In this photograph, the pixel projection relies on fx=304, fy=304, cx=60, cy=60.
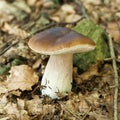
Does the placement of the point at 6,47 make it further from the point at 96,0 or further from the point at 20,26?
the point at 96,0

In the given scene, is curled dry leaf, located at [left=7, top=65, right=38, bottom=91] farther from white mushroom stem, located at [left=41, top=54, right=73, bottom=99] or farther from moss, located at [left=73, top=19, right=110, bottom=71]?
moss, located at [left=73, top=19, right=110, bottom=71]

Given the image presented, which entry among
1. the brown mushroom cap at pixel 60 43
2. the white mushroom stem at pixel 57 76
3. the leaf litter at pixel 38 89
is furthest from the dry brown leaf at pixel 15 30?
the brown mushroom cap at pixel 60 43

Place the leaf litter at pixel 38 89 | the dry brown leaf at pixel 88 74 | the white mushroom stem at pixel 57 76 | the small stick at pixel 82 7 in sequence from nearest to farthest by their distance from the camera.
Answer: the leaf litter at pixel 38 89 → the white mushroom stem at pixel 57 76 → the dry brown leaf at pixel 88 74 → the small stick at pixel 82 7

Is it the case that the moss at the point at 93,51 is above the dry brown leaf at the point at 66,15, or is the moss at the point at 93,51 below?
below

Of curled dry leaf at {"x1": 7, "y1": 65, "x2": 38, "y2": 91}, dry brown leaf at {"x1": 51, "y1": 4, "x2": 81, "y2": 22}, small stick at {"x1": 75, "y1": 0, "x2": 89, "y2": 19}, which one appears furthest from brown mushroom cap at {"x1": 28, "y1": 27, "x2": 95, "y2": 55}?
dry brown leaf at {"x1": 51, "y1": 4, "x2": 81, "y2": 22}

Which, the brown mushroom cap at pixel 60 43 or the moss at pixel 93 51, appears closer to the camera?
the brown mushroom cap at pixel 60 43

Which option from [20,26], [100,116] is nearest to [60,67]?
[100,116]

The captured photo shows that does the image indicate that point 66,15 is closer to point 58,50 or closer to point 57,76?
point 57,76

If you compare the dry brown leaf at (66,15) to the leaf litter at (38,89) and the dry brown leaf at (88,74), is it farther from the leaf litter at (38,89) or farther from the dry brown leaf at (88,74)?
the dry brown leaf at (88,74)

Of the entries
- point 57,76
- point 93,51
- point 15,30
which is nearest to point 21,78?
point 57,76
